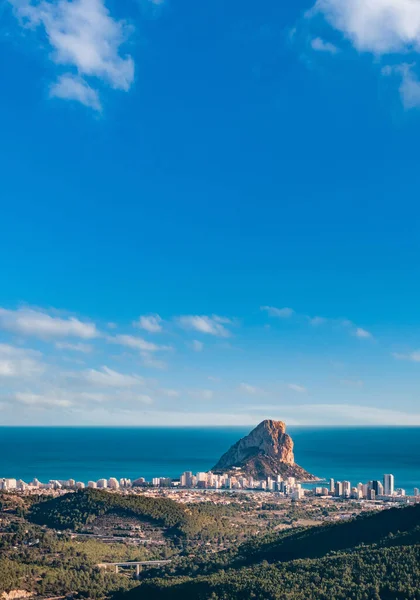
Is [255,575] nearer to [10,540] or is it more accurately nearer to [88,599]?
[88,599]

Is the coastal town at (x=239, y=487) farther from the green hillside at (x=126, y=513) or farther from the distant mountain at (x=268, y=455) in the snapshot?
the green hillside at (x=126, y=513)

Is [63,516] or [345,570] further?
[63,516]

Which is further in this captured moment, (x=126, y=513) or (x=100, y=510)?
(x=126, y=513)

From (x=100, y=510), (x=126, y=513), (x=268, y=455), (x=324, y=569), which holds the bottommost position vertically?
(x=324, y=569)

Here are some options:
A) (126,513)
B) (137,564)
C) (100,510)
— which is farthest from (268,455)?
(137,564)

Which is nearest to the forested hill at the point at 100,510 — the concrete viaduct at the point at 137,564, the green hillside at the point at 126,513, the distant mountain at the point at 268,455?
the green hillside at the point at 126,513

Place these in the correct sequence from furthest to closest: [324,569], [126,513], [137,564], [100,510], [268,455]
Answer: [268,455], [126,513], [100,510], [137,564], [324,569]

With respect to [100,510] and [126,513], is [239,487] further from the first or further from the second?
[100,510]

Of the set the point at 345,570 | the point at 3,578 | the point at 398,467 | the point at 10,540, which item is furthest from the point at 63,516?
the point at 398,467

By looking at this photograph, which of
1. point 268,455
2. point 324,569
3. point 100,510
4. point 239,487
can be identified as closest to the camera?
point 324,569
